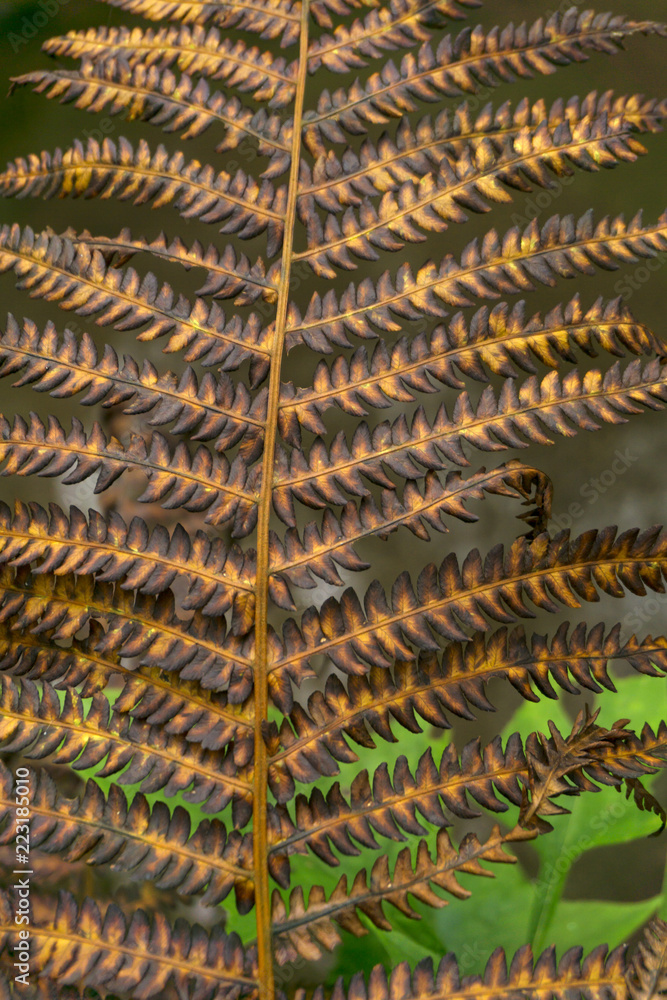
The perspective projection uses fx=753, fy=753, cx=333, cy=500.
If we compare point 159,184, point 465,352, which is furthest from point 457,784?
point 159,184

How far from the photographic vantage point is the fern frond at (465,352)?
2.34 feet

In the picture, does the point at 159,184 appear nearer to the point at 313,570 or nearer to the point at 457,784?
the point at 313,570

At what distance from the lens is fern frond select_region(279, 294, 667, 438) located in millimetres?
712

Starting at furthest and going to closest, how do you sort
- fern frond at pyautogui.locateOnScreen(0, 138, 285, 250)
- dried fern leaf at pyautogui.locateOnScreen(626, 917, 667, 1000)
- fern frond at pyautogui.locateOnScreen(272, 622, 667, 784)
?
fern frond at pyautogui.locateOnScreen(0, 138, 285, 250) → fern frond at pyautogui.locateOnScreen(272, 622, 667, 784) → dried fern leaf at pyautogui.locateOnScreen(626, 917, 667, 1000)

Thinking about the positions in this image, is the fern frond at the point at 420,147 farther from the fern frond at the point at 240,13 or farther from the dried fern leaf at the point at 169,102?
the fern frond at the point at 240,13

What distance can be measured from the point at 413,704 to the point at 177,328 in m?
0.42

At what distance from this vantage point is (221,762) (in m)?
0.68

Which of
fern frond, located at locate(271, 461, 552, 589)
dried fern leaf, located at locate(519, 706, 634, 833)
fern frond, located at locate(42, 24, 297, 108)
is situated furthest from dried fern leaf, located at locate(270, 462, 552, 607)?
fern frond, located at locate(42, 24, 297, 108)

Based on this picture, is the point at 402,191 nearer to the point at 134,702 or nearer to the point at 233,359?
the point at 233,359

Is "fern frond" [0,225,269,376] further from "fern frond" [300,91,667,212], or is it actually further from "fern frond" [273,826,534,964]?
"fern frond" [273,826,534,964]

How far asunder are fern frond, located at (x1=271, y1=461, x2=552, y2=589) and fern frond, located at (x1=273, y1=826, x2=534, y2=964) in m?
0.25

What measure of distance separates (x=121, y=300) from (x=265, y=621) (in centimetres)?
34

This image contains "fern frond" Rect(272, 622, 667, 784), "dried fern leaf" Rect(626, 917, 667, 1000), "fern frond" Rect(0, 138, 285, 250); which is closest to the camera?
"dried fern leaf" Rect(626, 917, 667, 1000)

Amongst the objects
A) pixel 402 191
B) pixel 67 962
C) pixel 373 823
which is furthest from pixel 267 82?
pixel 67 962
